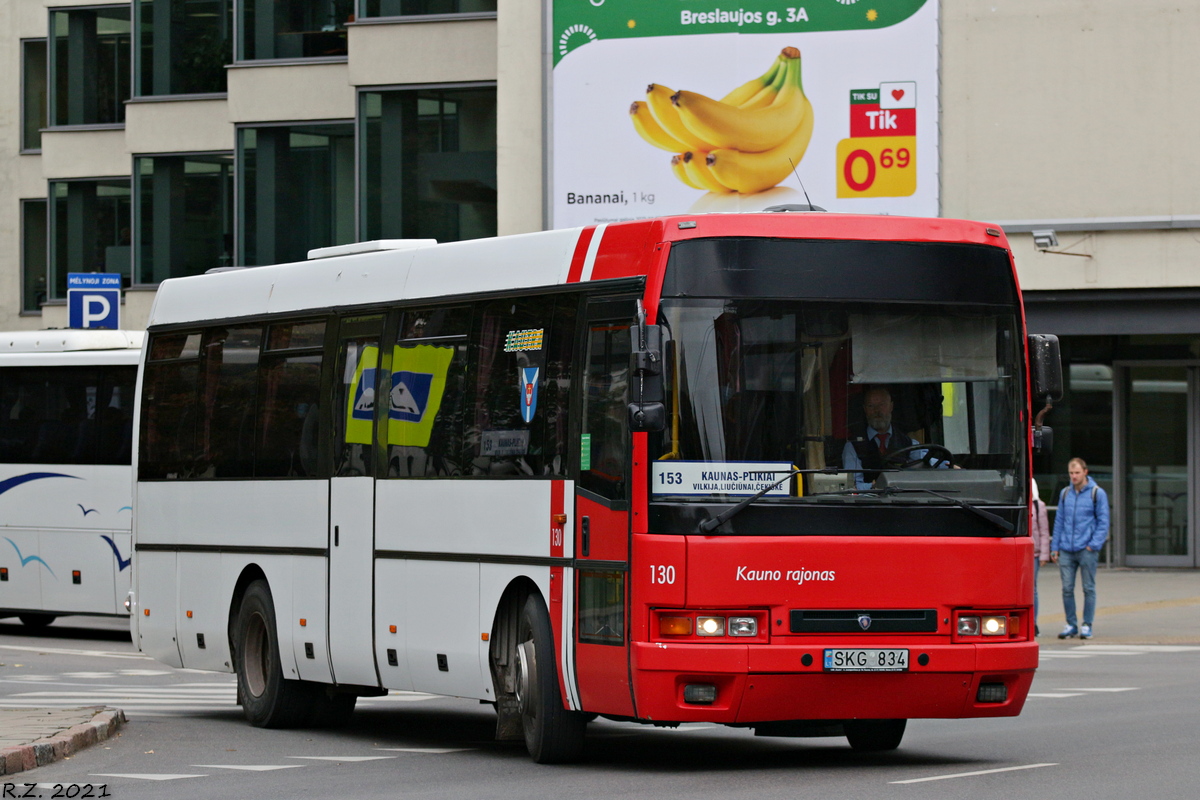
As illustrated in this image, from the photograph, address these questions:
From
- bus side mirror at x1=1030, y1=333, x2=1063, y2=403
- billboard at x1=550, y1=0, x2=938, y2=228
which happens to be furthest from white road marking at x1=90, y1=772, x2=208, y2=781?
billboard at x1=550, y1=0, x2=938, y2=228

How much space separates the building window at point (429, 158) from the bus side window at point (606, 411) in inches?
895

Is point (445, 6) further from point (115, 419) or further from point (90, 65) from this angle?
point (115, 419)

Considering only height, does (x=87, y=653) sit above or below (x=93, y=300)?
below

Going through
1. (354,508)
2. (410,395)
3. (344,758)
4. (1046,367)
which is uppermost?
(1046,367)

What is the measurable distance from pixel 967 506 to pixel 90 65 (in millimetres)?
34857

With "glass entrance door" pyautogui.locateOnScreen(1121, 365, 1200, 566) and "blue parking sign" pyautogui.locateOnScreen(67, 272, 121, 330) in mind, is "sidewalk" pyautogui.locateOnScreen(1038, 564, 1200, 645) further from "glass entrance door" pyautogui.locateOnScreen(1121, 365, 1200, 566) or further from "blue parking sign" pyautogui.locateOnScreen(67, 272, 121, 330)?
"blue parking sign" pyautogui.locateOnScreen(67, 272, 121, 330)

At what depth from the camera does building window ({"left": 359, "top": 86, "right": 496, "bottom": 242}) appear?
34.0 metres

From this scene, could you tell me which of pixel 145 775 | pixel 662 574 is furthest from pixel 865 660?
pixel 145 775

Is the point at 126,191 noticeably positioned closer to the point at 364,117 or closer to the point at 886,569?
the point at 364,117

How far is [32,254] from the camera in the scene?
4509cm

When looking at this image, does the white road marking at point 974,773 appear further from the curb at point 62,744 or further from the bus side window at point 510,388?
the curb at point 62,744

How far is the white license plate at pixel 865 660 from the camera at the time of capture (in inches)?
426

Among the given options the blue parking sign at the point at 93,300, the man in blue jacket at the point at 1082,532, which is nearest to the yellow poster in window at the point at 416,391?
the man in blue jacket at the point at 1082,532

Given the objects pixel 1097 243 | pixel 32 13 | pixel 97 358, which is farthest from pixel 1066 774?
pixel 32 13
